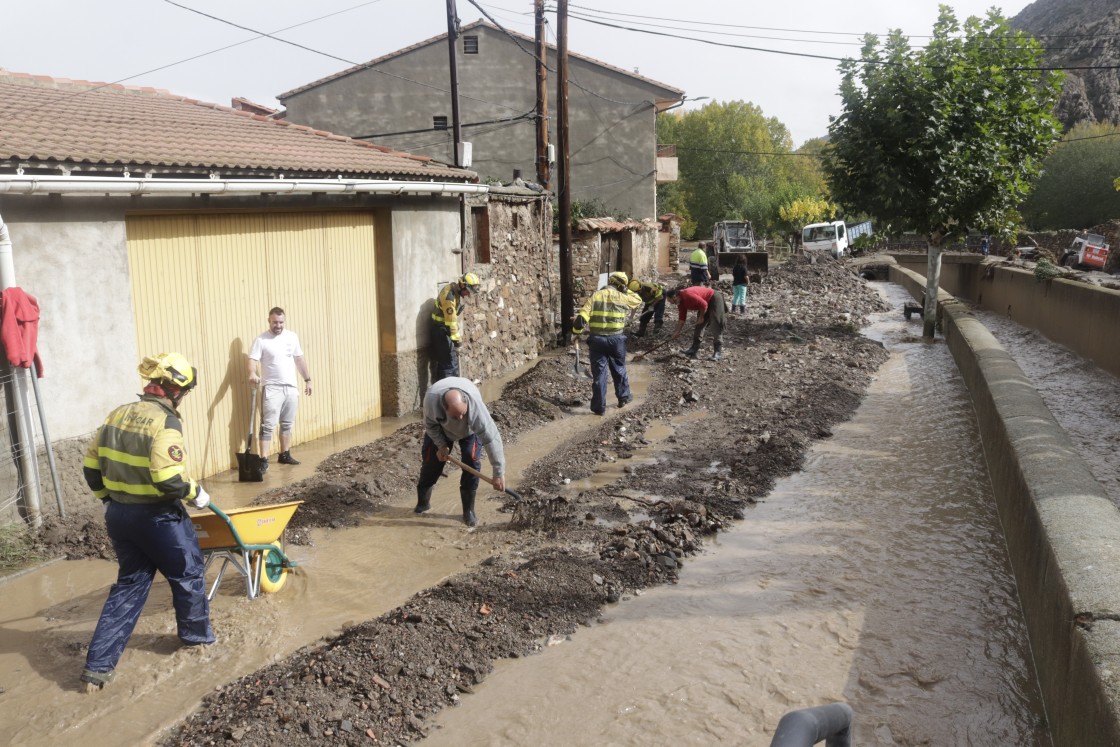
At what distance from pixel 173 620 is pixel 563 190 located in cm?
1366

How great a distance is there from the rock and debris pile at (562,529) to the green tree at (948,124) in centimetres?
360

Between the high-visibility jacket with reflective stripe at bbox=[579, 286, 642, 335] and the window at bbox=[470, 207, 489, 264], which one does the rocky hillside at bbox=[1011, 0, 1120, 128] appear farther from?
the high-visibility jacket with reflective stripe at bbox=[579, 286, 642, 335]

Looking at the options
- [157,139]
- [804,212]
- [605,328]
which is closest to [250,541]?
[157,139]

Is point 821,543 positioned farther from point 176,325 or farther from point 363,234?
point 363,234

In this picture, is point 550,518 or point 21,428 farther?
point 550,518

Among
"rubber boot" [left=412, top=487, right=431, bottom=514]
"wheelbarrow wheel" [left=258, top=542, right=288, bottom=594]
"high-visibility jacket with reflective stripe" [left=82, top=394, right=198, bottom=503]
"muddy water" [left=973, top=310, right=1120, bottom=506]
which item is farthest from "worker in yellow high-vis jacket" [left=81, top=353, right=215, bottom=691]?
"muddy water" [left=973, top=310, right=1120, bottom=506]

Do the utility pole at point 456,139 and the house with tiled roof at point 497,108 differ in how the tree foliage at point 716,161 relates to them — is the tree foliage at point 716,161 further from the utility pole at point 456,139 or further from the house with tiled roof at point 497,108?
the utility pole at point 456,139

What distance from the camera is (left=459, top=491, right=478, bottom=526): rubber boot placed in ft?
25.9

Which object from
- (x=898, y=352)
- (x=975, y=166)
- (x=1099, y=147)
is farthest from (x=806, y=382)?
(x=1099, y=147)

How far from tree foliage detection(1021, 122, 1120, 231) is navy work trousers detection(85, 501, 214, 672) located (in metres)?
54.9

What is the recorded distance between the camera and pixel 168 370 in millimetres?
5191

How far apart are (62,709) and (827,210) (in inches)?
2485

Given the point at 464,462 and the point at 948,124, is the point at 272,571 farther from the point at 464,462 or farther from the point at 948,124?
the point at 948,124

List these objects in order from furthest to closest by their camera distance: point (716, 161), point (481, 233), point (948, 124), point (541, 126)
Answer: point (716, 161) < point (541, 126) < point (948, 124) < point (481, 233)
